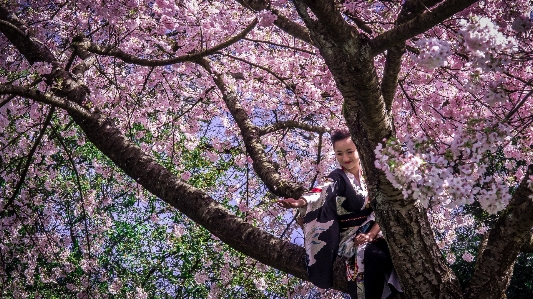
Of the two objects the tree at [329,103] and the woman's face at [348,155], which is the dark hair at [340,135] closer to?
the woman's face at [348,155]

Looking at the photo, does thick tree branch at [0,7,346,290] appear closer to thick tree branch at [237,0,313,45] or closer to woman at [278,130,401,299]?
woman at [278,130,401,299]

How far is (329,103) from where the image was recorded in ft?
17.3

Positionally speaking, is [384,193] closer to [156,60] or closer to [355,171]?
[355,171]

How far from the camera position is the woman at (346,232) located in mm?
2740

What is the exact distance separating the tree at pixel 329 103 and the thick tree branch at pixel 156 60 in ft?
0.05

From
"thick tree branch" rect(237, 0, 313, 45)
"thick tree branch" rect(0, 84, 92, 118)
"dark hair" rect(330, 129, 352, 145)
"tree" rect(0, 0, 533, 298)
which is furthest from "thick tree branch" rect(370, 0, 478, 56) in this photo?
"thick tree branch" rect(0, 84, 92, 118)

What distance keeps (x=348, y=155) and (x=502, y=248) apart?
3.23ft

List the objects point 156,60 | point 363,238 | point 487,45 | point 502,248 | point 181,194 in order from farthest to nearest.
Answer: point 156,60 < point 181,194 < point 363,238 < point 502,248 < point 487,45

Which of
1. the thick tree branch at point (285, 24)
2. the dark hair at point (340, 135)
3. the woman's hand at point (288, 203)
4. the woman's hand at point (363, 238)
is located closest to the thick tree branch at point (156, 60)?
the thick tree branch at point (285, 24)

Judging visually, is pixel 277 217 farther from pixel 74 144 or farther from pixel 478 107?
pixel 74 144

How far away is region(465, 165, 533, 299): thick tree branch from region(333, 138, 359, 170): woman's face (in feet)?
2.81

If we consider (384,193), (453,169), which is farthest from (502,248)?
(453,169)

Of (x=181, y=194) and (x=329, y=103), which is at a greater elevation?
(x=329, y=103)

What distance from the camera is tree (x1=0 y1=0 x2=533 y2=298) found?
81.4 inches
